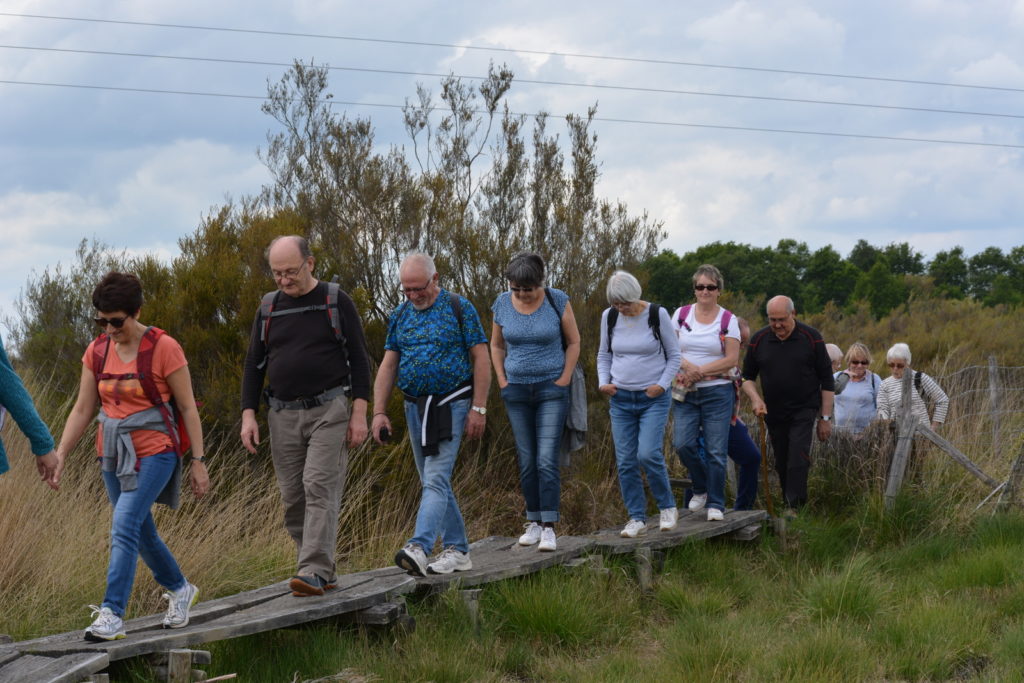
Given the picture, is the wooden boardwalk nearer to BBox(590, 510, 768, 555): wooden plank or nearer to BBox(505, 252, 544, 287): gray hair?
BBox(590, 510, 768, 555): wooden plank

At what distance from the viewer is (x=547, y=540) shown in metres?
6.86

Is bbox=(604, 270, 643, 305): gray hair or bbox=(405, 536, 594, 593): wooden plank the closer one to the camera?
bbox=(405, 536, 594, 593): wooden plank

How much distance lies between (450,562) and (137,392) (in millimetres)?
2184

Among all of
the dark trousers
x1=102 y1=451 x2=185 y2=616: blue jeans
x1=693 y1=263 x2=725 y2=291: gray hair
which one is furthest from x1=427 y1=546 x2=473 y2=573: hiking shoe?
the dark trousers

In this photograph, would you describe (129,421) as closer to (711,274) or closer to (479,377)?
(479,377)

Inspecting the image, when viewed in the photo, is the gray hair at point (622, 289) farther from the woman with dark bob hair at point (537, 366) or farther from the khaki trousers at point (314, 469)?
the khaki trousers at point (314, 469)

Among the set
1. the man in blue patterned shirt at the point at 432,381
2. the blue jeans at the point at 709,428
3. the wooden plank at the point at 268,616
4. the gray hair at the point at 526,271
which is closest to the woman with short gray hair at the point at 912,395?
the blue jeans at the point at 709,428

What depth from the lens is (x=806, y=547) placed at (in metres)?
8.53

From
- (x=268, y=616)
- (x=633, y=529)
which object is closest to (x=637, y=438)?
(x=633, y=529)

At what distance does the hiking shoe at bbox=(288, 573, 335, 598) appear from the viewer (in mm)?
5441

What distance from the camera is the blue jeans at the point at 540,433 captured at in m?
6.73

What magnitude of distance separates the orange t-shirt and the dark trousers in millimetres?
5234

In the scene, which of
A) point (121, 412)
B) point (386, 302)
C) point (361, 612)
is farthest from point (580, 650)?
point (386, 302)

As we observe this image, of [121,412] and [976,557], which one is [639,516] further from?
[121,412]
